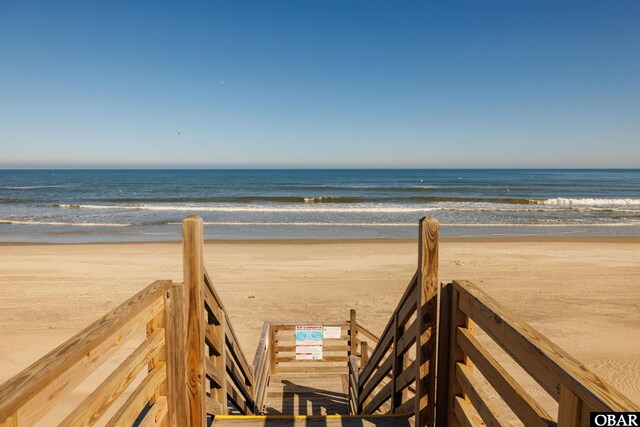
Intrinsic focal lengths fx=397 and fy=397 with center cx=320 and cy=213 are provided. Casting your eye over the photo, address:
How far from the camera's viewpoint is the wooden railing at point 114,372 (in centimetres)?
123

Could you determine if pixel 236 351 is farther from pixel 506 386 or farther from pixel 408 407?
pixel 506 386

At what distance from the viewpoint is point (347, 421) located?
3.40m

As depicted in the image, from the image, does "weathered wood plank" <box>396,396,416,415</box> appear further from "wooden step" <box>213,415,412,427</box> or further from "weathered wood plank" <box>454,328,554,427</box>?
"weathered wood plank" <box>454,328,554,427</box>

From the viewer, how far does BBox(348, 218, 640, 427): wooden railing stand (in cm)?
126

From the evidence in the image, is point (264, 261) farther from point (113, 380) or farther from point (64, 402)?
point (113, 380)

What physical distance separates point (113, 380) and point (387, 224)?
2287 cm

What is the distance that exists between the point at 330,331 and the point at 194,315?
404cm

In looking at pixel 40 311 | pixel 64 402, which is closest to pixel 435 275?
pixel 64 402

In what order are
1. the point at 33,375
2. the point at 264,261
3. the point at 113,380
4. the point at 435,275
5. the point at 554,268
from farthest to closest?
the point at 264,261
the point at 554,268
the point at 435,275
the point at 113,380
the point at 33,375

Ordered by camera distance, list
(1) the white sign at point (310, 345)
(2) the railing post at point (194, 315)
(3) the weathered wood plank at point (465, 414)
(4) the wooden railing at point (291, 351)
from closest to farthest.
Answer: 1. (3) the weathered wood plank at point (465, 414)
2. (2) the railing post at point (194, 315)
3. (4) the wooden railing at point (291, 351)
4. (1) the white sign at point (310, 345)

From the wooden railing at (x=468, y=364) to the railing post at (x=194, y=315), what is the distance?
4.88 ft

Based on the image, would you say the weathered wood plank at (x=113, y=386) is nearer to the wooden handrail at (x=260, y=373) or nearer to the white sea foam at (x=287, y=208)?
the wooden handrail at (x=260, y=373)

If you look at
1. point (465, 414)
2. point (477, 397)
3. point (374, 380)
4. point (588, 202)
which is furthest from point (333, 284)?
point (588, 202)

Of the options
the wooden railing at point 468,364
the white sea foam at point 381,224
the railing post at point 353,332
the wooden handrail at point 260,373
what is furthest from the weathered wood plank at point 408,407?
the white sea foam at point 381,224
